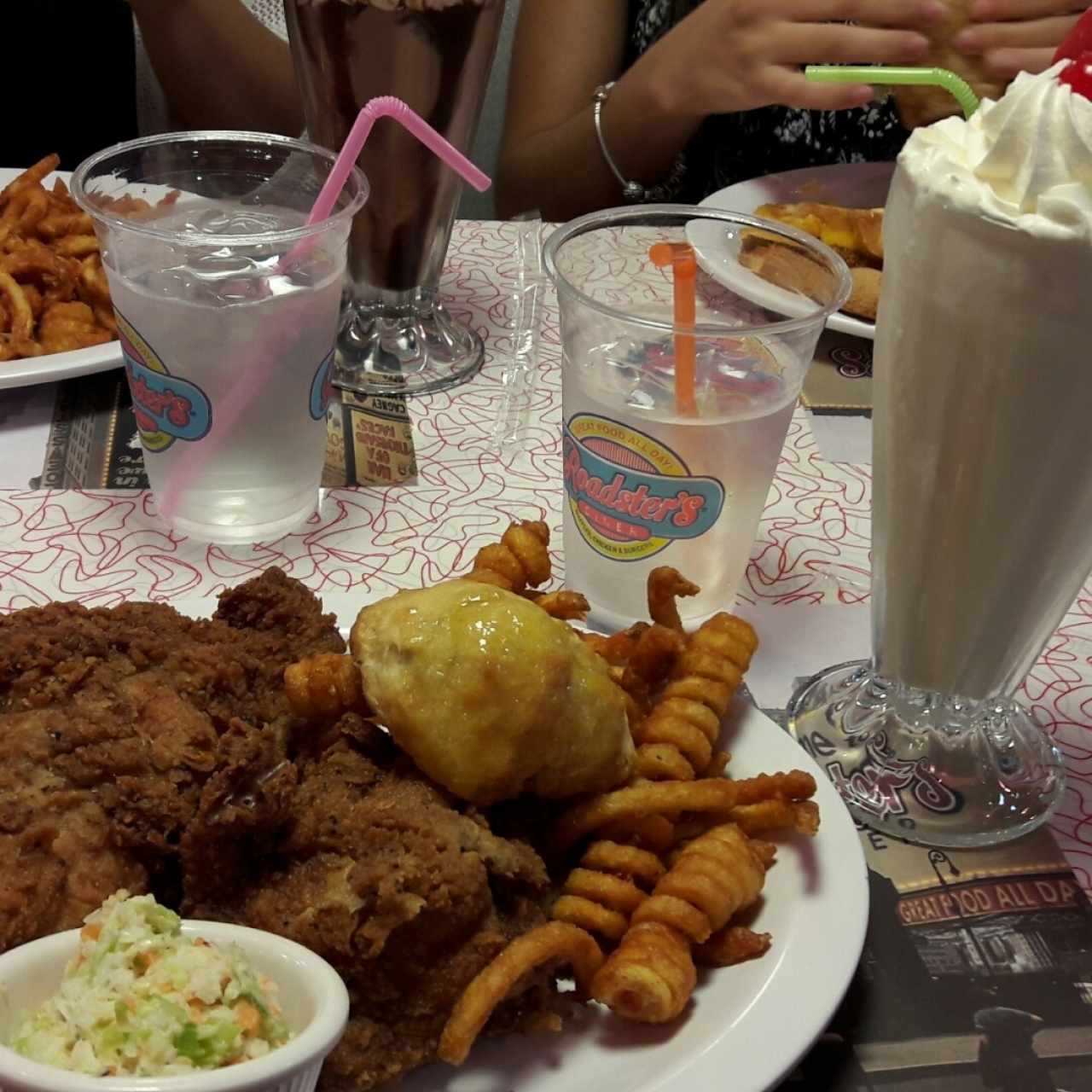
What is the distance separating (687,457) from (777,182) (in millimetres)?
983

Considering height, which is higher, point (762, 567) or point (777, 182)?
point (777, 182)

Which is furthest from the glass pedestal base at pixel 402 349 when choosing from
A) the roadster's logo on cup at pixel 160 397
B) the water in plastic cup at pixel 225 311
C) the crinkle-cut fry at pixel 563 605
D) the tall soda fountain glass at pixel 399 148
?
the crinkle-cut fry at pixel 563 605

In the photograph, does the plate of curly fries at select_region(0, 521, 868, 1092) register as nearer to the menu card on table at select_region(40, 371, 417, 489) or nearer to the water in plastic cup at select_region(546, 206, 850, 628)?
the water in plastic cup at select_region(546, 206, 850, 628)

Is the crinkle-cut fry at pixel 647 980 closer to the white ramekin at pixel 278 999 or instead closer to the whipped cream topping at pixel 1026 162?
the white ramekin at pixel 278 999

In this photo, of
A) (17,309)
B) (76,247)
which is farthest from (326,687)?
(76,247)

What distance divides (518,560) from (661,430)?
0.17m

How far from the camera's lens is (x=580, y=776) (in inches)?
28.7

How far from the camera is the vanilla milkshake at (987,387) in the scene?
2.35ft

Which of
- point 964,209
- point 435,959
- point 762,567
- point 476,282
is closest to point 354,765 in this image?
point 435,959

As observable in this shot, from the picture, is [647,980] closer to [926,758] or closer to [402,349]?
[926,758]

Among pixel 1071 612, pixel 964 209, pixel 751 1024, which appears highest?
pixel 964 209

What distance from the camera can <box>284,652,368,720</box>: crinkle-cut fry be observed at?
0.74 meters

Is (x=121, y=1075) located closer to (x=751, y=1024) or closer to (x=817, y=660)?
(x=751, y=1024)

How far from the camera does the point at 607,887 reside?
0.69 metres
